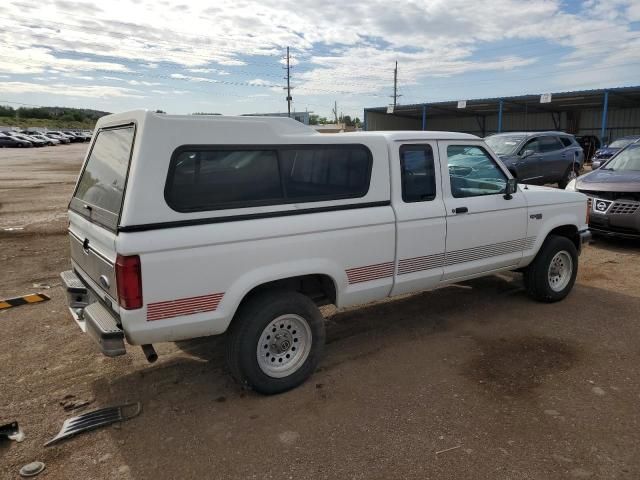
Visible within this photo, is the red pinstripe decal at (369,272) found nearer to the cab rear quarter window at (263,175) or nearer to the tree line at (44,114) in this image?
the cab rear quarter window at (263,175)

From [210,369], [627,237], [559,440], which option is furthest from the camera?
[627,237]

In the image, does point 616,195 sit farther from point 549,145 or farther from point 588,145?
point 588,145

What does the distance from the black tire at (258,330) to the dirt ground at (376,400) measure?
15 cm

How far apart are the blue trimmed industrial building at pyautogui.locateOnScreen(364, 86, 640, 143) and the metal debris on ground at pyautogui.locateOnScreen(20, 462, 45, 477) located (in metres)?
30.7

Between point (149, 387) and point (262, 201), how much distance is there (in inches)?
67.8

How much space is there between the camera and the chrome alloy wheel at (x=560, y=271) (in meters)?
5.66

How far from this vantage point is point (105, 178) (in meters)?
3.66

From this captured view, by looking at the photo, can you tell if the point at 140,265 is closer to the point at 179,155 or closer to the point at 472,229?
the point at 179,155

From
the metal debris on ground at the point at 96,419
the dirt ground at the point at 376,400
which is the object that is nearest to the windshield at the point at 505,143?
the dirt ground at the point at 376,400

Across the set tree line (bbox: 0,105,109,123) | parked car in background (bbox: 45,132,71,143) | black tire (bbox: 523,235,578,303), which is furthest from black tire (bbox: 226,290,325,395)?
tree line (bbox: 0,105,109,123)

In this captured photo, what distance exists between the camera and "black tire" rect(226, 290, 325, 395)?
3.51 meters

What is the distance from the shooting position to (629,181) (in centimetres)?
796

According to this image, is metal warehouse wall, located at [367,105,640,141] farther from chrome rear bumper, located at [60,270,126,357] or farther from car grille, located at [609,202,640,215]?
chrome rear bumper, located at [60,270,126,357]

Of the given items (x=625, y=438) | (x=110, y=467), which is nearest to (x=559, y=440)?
(x=625, y=438)
